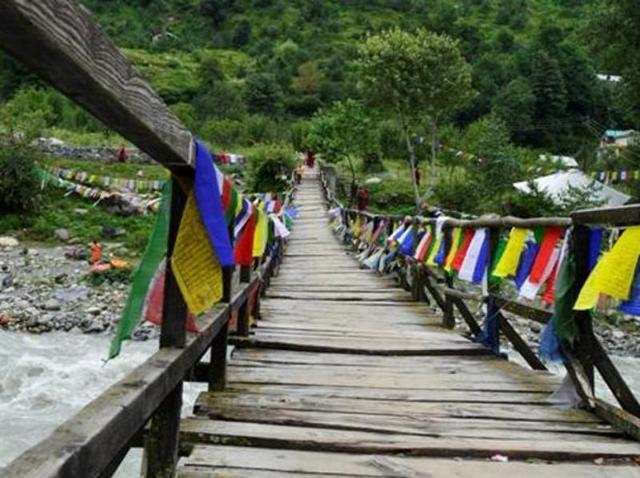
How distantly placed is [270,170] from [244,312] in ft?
85.8

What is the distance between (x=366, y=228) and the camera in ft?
46.4

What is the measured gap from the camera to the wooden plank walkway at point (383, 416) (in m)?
2.70

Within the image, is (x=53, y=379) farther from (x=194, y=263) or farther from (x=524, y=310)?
(x=194, y=263)

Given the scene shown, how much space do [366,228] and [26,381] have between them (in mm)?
6950

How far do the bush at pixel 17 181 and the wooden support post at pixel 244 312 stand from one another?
64.0 feet

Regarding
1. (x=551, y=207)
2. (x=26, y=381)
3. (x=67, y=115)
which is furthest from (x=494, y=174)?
(x=67, y=115)

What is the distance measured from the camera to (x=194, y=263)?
2.51 meters

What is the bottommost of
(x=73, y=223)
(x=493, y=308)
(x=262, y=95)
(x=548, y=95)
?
(x=73, y=223)

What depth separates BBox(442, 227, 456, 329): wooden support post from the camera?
6422 millimetres

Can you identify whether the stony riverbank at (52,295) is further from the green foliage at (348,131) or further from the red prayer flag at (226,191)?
the green foliage at (348,131)

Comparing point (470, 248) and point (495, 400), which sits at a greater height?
point (470, 248)

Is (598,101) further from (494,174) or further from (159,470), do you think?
(159,470)

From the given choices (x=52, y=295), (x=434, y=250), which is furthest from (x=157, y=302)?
(x=52, y=295)

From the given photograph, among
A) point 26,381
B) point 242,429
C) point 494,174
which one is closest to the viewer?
point 242,429
